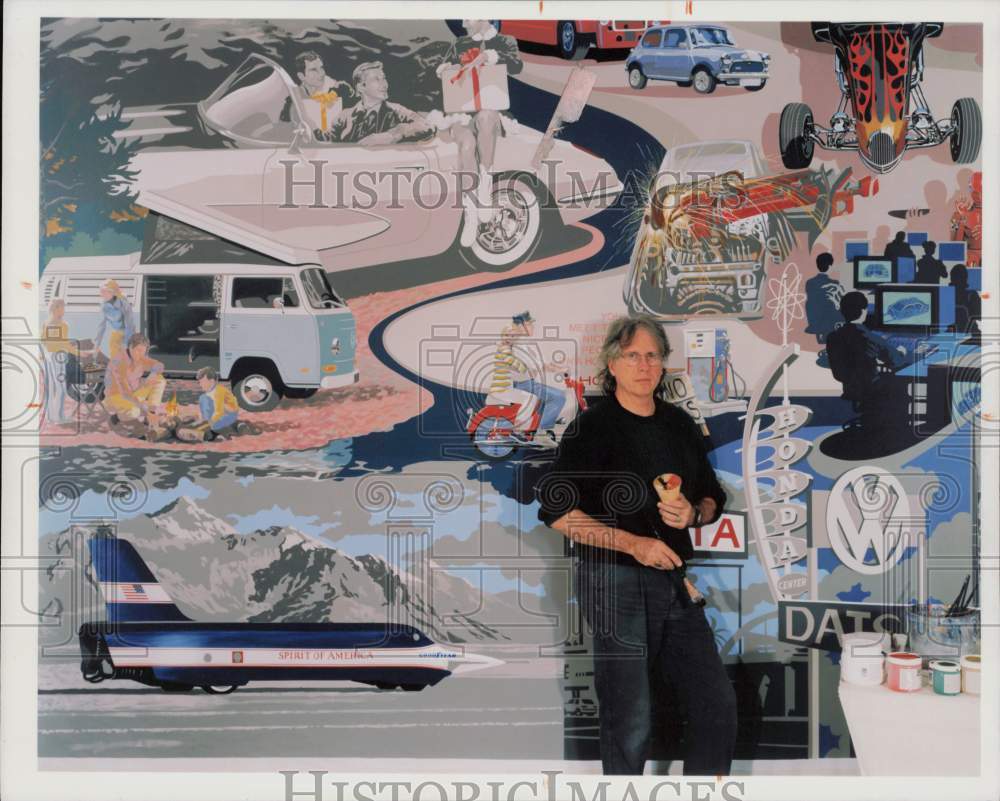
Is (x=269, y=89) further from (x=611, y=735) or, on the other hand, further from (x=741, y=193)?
(x=611, y=735)

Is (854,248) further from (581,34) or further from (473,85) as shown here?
(473,85)

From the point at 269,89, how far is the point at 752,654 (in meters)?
2.58

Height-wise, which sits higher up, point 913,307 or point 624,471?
point 913,307

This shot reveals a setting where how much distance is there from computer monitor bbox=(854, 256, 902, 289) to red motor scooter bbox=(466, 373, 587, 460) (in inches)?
40.7

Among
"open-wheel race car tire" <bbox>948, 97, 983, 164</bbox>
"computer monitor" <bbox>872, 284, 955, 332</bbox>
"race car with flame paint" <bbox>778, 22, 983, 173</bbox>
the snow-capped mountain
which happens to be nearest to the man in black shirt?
the snow-capped mountain

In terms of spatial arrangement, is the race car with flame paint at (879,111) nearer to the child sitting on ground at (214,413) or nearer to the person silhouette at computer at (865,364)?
the person silhouette at computer at (865,364)

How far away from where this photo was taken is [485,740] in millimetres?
3336

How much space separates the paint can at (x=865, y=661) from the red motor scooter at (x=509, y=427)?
4.09 ft

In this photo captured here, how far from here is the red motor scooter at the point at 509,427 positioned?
332 centimetres

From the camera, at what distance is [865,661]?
329 centimetres

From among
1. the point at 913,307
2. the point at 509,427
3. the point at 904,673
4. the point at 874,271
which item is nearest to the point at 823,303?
the point at 874,271

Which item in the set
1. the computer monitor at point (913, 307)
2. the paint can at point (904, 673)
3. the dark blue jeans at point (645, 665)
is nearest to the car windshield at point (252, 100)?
the dark blue jeans at point (645, 665)

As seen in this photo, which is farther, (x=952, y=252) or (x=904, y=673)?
(x=952, y=252)

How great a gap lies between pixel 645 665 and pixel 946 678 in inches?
40.1
